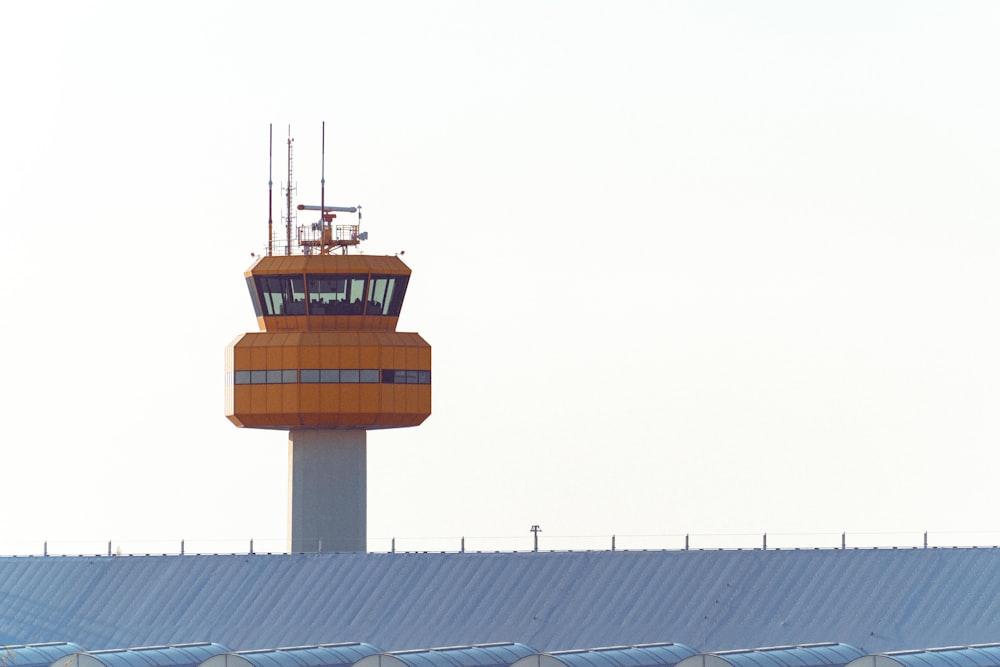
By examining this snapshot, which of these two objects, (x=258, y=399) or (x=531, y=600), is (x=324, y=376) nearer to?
(x=258, y=399)

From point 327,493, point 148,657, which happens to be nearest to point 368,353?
point 327,493

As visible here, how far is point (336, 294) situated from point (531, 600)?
56.4ft

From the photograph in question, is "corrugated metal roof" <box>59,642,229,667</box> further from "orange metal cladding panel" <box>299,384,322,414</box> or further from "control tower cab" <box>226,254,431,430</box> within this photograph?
"control tower cab" <box>226,254,431,430</box>

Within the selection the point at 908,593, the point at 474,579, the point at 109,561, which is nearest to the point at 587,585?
the point at 474,579

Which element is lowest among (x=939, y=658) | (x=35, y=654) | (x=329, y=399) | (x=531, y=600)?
Answer: (x=939, y=658)

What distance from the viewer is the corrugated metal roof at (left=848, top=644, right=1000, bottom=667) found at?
3000 inches

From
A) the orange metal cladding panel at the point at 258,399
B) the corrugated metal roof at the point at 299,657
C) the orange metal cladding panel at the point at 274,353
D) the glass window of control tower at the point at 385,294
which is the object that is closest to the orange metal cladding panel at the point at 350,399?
the orange metal cladding panel at the point at 274,353

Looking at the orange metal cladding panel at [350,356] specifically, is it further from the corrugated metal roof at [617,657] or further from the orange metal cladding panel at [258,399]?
the corrugated metal roof at [617,657]

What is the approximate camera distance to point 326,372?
10694 centimetres

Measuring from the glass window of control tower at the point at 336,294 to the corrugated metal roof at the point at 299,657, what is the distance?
2158 cm

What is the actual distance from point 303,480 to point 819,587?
22760mm

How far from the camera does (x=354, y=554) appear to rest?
101250mm

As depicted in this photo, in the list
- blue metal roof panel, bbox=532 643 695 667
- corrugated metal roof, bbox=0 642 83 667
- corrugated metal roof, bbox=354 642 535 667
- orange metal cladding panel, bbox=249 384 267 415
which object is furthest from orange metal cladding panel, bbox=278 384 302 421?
blue metal roof panel, bbox=532 643 695 667

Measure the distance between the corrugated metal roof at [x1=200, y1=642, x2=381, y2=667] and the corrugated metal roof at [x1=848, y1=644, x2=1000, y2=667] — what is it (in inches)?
665
